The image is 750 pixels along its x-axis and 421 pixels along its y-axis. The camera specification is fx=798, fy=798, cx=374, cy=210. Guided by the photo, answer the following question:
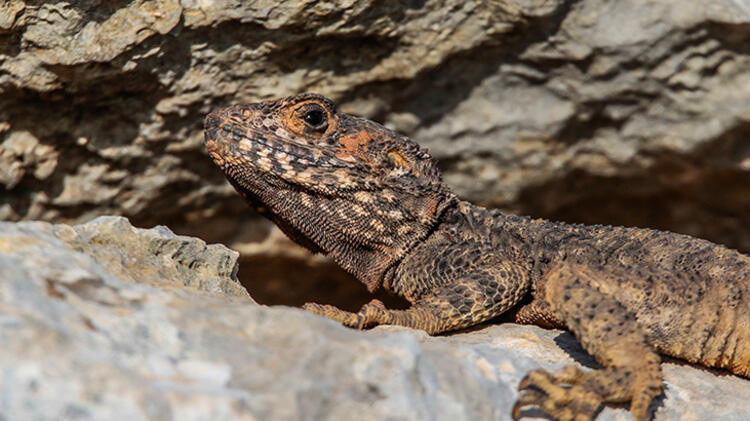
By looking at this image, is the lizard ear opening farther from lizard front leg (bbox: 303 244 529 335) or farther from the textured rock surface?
the textured rock surface

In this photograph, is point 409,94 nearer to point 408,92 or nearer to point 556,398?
point 408,92

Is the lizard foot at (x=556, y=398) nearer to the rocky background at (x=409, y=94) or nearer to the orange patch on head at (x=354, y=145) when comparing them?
the orange patch on head at (x=354, y=145)

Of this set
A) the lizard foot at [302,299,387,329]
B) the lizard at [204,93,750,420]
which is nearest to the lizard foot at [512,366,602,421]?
the lizard at [204,93,750,420]

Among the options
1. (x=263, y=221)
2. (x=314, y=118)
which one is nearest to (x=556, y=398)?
(x=314, y=118)

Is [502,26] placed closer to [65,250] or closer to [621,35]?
[621,35]

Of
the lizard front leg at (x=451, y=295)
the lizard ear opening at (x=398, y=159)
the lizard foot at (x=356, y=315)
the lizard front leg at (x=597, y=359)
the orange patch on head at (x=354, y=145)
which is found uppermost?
the orange patch on head at (x=354, y=145)

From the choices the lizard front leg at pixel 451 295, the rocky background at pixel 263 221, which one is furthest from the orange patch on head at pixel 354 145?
the rocky background at pixel 263 221

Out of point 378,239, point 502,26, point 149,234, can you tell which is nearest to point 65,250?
point 149,234
